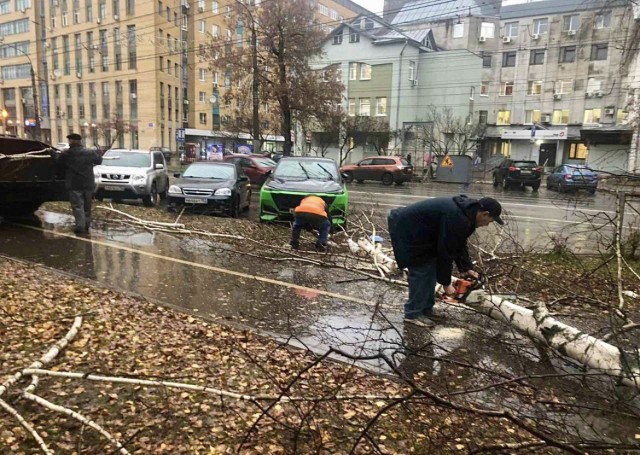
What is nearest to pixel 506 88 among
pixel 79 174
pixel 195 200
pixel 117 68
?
pixel 195 200

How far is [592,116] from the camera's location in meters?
44.2

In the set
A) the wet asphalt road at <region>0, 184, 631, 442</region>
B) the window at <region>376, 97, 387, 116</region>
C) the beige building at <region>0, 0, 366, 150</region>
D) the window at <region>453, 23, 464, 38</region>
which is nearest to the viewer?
the wet asphalt road at <region>0, 184, 631, 442</region>

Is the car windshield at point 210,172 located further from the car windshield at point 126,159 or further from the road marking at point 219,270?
the road marking at point 219,270

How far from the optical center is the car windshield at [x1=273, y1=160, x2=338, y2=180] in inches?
447

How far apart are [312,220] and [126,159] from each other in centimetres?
863

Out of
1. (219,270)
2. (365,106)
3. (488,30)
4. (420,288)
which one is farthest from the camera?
(488,30)

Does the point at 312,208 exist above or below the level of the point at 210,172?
below

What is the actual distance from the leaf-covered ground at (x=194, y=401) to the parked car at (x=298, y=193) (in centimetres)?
556

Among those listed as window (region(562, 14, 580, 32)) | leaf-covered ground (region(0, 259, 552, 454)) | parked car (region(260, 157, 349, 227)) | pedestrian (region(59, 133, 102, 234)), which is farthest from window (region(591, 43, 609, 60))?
leaf-covered ground (region(0, 259, 552, 454))

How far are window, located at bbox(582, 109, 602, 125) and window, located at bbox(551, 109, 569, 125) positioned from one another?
5.30 ft

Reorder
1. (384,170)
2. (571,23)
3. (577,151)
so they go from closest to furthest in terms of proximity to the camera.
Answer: (384,170) < (577,151) < (571,23)

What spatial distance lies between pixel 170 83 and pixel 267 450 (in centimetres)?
6331

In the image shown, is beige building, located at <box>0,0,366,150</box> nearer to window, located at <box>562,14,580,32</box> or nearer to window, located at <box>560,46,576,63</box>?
window, located at <box>562,14,580,32</box>

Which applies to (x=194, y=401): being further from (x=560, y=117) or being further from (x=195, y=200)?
(x=560, y=117)
